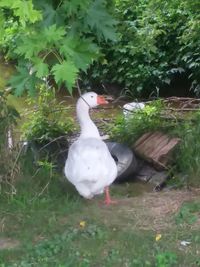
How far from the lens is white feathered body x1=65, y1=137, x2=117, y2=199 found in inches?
227

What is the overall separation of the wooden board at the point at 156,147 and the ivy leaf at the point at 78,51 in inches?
135

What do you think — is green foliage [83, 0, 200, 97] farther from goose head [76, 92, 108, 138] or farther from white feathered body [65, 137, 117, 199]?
white feathered body [65, 137, 117, 199]

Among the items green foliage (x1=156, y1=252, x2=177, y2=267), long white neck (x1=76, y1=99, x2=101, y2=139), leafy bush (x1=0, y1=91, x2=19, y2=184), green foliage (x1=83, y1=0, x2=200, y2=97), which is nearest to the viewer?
green foliage (x1=156, y1=252, x2=177, y2=267)

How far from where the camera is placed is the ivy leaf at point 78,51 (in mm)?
3551

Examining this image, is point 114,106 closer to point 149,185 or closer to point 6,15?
point 149,185

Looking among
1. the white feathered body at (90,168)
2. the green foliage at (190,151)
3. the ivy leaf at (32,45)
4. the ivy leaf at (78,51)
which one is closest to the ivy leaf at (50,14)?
the ivy leaf at (78,51)

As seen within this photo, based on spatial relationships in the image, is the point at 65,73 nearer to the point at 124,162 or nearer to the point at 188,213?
the point at 188,213

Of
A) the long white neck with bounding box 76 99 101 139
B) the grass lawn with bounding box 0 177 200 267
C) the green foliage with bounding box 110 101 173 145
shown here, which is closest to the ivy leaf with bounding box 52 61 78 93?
the grass lawn with bounding box 0 177 200 267

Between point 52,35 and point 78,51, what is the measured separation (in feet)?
0.84

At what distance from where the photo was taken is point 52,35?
3.47 m

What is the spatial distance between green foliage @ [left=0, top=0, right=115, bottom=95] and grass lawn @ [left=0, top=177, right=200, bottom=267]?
162cm

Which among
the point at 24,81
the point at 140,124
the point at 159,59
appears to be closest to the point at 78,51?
the point at 24,81

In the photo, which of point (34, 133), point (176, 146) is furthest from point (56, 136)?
point (176, 146)

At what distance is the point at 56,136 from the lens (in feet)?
25.8
